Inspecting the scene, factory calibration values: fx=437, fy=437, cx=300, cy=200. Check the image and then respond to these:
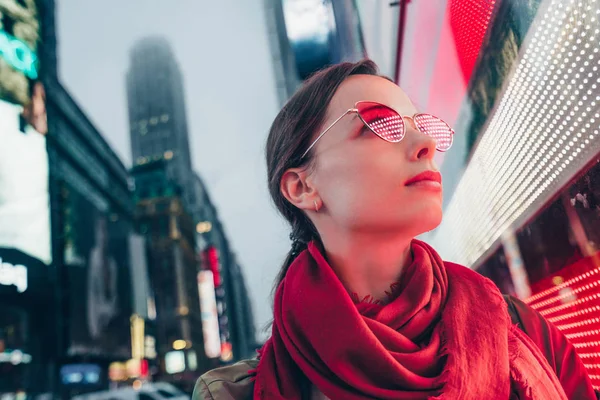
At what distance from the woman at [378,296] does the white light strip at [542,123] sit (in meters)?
0.21

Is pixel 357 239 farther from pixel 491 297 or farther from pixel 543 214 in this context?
pixel 543 214

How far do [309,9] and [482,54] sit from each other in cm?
211

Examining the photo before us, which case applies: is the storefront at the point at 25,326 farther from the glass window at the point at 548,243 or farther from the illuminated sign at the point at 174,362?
the illuminated sign at the point at 174,362

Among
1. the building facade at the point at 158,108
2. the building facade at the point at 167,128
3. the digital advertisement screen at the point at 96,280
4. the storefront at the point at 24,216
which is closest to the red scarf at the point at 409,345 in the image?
the storefront at the point at 24,216

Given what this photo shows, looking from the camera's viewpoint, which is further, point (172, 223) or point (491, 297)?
point (172, 223)

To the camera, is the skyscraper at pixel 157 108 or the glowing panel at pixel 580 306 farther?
the skyscraper at pixel 157 108

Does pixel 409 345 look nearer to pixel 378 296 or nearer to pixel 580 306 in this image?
pixel 378 296

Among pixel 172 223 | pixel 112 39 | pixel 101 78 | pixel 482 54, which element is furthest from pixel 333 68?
pixel 101 78

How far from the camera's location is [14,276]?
10.1 meters

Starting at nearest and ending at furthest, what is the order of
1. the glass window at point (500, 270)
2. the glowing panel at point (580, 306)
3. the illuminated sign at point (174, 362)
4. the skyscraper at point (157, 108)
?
the glowing panel at point (580, 306)
the glass window at point (500, 270)
the illuminated sign at point (174, 362)
the skyscraper at point (157, 108)

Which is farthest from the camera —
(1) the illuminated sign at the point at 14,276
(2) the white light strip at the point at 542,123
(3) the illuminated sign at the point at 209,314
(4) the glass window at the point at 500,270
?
(3) the illuminated sign at the point at 209,314

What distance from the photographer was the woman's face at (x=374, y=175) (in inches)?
42.4

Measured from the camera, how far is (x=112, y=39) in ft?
72.9

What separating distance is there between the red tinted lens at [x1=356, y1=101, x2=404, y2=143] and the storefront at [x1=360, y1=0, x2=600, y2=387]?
1.14 feet
